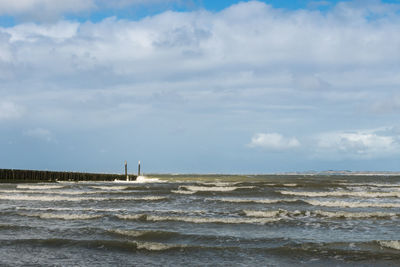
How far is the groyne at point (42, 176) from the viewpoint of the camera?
50.3m

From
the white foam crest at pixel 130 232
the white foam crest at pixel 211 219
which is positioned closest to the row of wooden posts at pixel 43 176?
the white foam crest at pixel 211 219

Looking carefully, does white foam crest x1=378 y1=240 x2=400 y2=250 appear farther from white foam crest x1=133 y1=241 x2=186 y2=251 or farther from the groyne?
the groyne

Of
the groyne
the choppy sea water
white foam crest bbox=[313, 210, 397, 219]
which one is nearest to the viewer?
the choppy sea water

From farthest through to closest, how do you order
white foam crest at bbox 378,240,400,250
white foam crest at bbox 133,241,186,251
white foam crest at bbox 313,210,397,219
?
1. white foam crest at bbox 313,210,397,219
2. white foam crest at bbox 133,241,186,251
3. white foam crest at bbox 378,240,400,250

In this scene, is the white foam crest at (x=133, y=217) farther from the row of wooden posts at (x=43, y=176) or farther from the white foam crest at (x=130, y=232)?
the row of wooden posts at (x=43, y=176)

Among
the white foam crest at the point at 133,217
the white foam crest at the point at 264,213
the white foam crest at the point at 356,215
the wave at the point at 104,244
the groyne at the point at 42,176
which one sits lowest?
the wave at the point at 104,244

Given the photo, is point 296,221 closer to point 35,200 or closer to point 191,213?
point 191,213

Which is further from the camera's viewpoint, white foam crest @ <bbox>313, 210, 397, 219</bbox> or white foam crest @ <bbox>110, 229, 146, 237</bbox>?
white foam crest @ <bbox>313, 210, 397, 219</bbox>

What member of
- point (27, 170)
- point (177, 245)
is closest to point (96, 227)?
point (177, 245)

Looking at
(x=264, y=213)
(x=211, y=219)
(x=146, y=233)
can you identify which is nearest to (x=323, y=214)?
(x=264, y=213)

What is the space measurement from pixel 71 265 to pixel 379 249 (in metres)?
7.89

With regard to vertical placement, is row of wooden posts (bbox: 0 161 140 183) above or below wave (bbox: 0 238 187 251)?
above

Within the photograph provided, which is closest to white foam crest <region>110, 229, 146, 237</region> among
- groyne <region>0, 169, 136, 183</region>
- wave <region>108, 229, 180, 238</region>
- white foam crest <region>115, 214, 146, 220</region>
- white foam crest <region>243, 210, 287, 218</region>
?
wave <region>108, 229, 180, 238</region>

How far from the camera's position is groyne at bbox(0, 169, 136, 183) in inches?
1980
